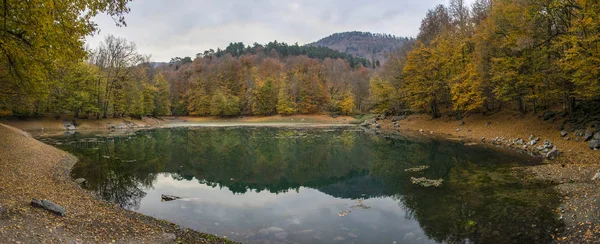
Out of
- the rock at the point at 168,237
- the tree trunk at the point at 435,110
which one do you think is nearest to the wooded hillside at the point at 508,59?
the tree trunk at the point at 435,110

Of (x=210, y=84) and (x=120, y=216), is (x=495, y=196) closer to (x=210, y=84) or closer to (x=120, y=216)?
(x=120, y=216)

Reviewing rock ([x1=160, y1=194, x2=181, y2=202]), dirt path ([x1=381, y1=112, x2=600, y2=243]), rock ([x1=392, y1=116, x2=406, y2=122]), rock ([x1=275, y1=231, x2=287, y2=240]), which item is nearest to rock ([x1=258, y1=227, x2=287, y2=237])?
rock ([x1=275, y1=231, x2=287, y2=240])

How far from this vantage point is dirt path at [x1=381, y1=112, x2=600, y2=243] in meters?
8.77

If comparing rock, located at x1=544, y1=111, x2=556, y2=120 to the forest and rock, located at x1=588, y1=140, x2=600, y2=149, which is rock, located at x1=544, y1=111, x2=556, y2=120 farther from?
rock, located at x1=588, y1=140, x2=600, y2=149

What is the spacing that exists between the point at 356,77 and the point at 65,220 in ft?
317

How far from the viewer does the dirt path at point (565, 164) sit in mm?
8766

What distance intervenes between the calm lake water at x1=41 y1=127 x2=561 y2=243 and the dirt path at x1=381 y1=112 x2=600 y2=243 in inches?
22.2

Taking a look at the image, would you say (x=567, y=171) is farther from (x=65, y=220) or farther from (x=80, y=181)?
(x=80, y=181)

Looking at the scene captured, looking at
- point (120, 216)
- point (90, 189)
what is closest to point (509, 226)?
point (120, 216)

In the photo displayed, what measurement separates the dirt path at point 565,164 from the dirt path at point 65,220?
9.56 metres

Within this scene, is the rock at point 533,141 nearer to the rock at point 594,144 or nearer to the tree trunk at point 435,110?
the rock at point 594,144

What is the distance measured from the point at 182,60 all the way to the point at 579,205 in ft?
511

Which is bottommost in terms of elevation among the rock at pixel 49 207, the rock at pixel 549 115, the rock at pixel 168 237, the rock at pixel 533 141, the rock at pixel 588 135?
the rock at pixel 168 237

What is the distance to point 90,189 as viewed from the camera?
46.6 feet
